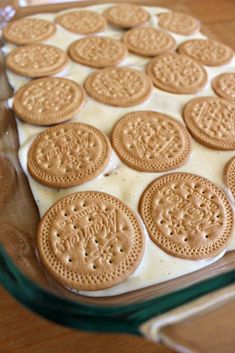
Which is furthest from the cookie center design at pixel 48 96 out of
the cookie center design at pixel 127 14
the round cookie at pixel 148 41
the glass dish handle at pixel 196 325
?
the glass dish handle at pixel 196 325

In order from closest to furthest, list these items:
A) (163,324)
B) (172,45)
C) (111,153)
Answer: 1. (163,324)
2. (111,153)
3. (172,45)

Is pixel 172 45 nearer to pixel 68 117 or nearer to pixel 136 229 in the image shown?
pixel 68 117

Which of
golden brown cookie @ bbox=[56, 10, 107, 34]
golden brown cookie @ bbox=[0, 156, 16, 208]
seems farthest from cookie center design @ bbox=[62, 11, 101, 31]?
golden brown cookie @ bbox=[0, 156, 16, 208]

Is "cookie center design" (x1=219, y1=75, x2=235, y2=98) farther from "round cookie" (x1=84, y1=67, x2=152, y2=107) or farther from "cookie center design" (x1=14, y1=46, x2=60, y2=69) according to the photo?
"cookie center design" (x1=14, y1=46, x2=60, y2=69)

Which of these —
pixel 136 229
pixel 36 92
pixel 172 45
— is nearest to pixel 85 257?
pixel 136 229

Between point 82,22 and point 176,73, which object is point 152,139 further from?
point 82,22

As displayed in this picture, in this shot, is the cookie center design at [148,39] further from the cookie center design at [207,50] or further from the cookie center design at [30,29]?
the cookie center design at [30,29]

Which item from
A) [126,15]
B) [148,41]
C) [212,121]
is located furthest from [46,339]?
[126,15]
